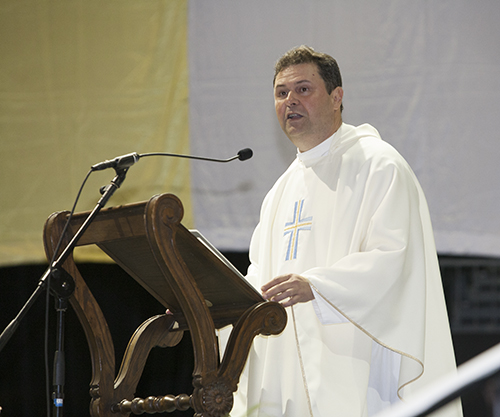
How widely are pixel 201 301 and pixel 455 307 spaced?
2469mm

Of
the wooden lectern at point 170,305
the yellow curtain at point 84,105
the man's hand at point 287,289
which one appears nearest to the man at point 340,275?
the man's hand at point 287,289

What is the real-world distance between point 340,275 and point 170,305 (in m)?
0.69

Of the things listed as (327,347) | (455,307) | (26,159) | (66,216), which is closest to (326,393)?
(327,347)

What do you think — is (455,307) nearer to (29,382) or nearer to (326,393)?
(326,393)

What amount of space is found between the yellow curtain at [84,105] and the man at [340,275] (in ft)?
4.88

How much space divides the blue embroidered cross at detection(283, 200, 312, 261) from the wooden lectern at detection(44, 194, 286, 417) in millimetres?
625

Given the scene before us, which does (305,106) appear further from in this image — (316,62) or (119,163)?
(119,163)

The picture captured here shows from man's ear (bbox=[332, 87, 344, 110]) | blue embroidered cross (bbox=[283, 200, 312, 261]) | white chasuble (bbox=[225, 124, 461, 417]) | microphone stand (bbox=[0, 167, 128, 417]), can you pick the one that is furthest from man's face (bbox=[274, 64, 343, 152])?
microphone stand (bbox=[0, 167, 128, 417])

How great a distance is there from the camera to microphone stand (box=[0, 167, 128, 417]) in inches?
85.6

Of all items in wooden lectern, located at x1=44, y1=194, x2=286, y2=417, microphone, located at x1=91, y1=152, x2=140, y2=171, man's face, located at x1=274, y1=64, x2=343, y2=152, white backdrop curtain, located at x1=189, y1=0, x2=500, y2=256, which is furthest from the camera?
white backdrop curtain, located at x1=189, y1=0, x2=500, y2=256

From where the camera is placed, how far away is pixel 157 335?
103 inches

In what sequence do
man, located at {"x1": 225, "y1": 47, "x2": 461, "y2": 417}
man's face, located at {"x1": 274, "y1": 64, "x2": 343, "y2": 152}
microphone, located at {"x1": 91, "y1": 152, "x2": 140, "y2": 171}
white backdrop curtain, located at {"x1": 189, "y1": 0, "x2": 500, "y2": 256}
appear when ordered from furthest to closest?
1. white backdrop curtain, located at {"x1": 189, "y1": 0, "x2": 500, "y2": 256}
2. man's face, located at {"x1": 274, "y1": 64, "x2": 343, "y2": 152}
3. man, located at {"x1": 225, "y1": 47, "x2": 461, "y2": 417}
4. microphone, located at {"x1": 91, "y1": 152, "x2": 140, "y2": 171}

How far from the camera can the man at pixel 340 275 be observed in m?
2.47

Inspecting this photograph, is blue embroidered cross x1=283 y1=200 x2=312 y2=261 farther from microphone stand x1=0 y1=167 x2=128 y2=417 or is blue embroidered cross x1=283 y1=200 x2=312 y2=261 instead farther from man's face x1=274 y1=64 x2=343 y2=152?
microphone stand x1=0 y1=167 x2=128 y2=417
